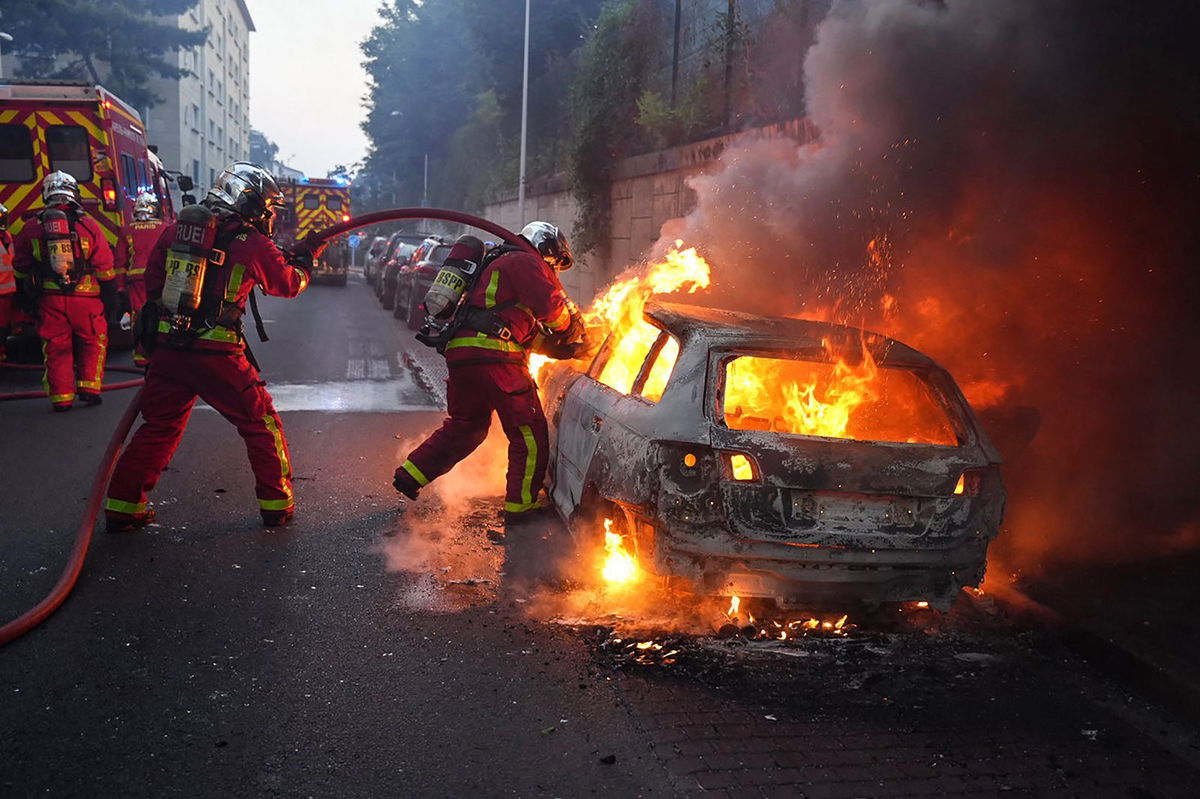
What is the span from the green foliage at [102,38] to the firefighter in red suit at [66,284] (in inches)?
1027

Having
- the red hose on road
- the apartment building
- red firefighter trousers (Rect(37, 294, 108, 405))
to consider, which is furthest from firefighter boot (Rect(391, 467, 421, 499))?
the apartment building

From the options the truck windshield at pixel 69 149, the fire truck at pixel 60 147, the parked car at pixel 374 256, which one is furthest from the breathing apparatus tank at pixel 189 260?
the parked car at pixel 374 256

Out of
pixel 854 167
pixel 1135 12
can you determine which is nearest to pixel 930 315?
pixel 854 167

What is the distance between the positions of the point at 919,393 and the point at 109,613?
3801 millimetres

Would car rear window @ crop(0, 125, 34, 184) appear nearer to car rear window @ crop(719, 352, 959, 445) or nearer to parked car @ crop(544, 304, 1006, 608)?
parked car @ crop(544, 304, 1006, 608)

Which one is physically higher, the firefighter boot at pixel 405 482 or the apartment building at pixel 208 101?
the apartment building at pixel 208 101

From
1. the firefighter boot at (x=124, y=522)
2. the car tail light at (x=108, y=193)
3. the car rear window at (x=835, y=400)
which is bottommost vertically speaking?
the firefighter boot at (x=124, y=522)

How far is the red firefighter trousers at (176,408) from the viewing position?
5.39 meters

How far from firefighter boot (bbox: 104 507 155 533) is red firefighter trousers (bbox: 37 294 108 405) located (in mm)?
3748

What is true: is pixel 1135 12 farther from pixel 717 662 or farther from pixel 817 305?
pixel 717 662

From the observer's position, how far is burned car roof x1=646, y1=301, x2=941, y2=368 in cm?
459

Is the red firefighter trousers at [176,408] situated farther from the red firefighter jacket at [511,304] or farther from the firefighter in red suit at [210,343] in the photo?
the red firefighter jacket at [511,304]

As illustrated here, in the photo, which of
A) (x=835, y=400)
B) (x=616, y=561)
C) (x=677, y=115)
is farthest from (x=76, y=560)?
(x=677, y=115)

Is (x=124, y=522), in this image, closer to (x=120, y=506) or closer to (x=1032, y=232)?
(x=120, y=506)
